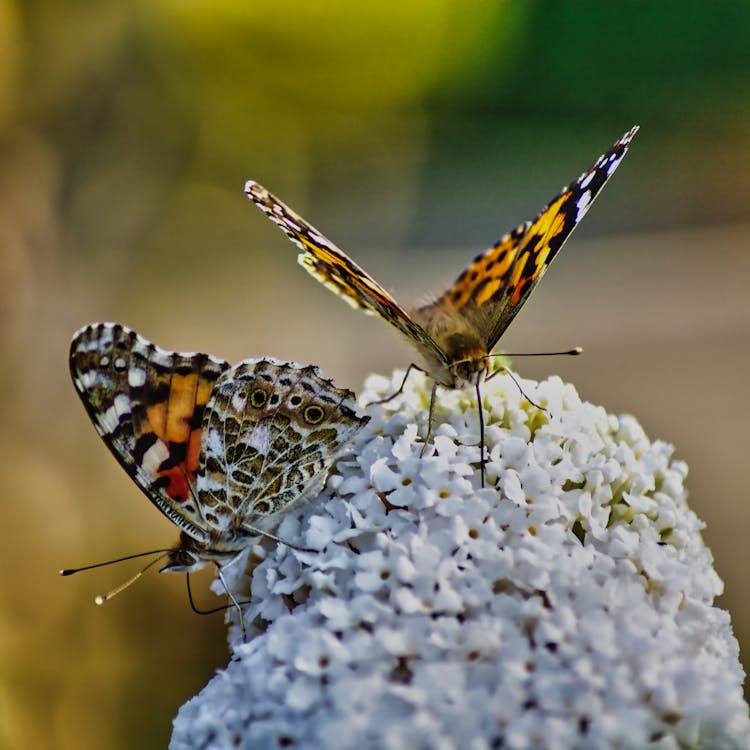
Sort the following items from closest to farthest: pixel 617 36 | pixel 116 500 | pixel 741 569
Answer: pixel 741 569 → pixel 116 500 → pixel 617 36

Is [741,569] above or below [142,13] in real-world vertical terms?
below

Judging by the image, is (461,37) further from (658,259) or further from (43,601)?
(43,601)

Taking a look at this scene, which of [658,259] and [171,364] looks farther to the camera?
[658,259]

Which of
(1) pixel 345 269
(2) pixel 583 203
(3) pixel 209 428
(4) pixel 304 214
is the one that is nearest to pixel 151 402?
(3) pixel 209 428

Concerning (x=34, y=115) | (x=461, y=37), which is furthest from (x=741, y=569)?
(x=34, y=115)

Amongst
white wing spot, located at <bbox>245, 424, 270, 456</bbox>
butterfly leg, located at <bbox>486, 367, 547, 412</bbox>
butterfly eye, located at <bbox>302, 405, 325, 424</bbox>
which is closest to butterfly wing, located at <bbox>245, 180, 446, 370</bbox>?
→ butterfly leg, located at <bbox>486, 367, 547, 412</bbox>

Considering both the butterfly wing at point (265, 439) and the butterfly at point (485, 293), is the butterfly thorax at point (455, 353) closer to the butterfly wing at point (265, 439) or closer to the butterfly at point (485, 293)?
the butterfly at point (485, 293)

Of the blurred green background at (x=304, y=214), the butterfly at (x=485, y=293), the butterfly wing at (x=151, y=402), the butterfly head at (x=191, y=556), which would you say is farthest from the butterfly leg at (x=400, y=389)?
the blurred green background at (x=304, y=214)

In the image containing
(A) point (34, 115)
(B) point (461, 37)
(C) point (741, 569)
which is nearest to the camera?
(C) point (741, 569)
